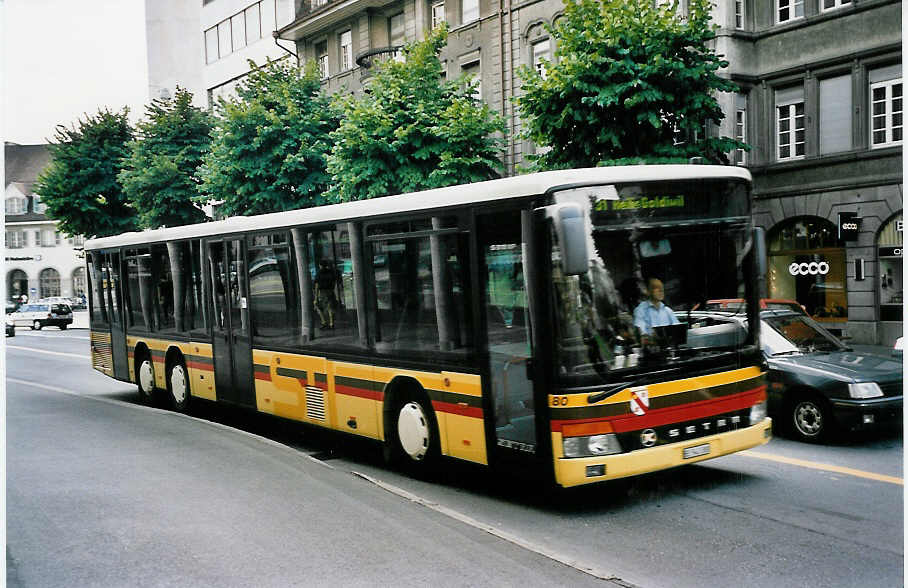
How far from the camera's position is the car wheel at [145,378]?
15.7 meters

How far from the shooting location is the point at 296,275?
11172 mm

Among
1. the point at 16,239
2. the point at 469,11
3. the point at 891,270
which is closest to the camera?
the point at 891,270

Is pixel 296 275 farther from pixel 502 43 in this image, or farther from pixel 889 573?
pixel 502 43

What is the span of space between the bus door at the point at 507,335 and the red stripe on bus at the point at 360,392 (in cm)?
183

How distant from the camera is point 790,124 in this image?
25625mm

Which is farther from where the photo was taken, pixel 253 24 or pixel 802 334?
pixel 253 24

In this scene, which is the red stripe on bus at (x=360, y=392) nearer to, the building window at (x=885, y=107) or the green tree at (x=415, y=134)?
the green tree at (x=415, y=134)

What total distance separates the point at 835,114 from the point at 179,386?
58.6 ft

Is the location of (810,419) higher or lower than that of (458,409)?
lower

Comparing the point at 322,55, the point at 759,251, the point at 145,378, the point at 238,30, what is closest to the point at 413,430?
the point at 759,251

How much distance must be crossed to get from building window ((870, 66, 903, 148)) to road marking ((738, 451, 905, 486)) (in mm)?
15801

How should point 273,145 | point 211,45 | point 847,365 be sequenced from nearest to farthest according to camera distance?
point 847,365, point 273,145, point 211,45

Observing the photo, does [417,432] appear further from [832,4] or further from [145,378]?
[832,4]

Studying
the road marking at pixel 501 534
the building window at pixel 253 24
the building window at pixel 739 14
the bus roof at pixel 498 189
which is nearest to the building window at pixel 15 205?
the building window at pixel 253 24
